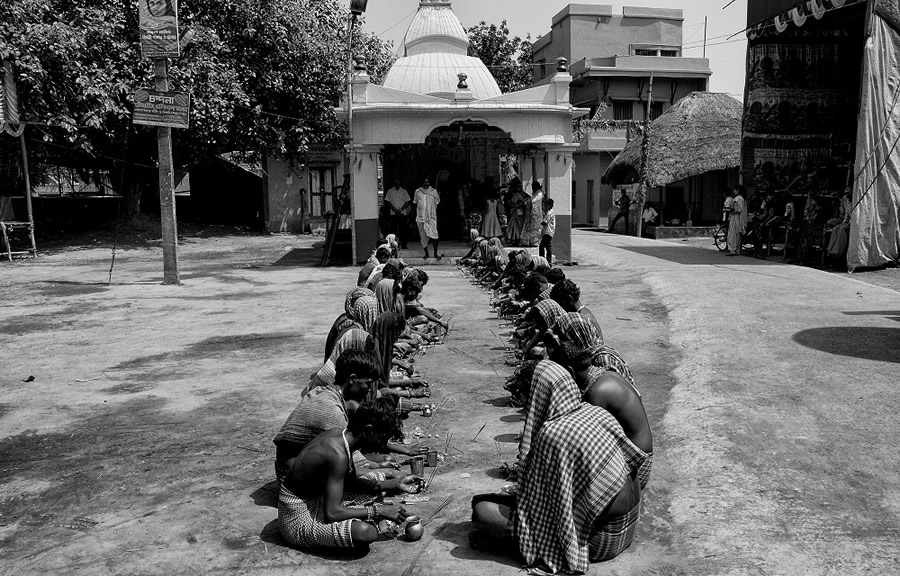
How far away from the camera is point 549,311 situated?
7625 millimetres

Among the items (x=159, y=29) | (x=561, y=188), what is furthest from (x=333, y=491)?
(x=561, y=188)

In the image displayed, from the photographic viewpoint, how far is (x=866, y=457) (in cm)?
568

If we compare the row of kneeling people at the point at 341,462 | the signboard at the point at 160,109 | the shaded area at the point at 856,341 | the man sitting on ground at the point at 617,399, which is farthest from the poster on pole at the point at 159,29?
the man sitting on ground at the point at 617,399

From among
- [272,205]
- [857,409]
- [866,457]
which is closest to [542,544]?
[866,457]

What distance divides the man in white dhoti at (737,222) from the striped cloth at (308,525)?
17.0m

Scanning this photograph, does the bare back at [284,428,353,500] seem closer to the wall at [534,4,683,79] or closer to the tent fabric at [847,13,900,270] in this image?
the tent fabric at [847,13,900,270]

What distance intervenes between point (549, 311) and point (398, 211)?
532 inches

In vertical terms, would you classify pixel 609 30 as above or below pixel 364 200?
above

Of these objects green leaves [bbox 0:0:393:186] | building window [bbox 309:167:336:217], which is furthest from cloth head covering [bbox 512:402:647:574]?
building window [bbox 309:167:336:217]

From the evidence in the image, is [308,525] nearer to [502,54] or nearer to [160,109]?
[160,109]

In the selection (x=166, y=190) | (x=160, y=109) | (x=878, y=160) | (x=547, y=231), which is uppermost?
(x=160, y=109)

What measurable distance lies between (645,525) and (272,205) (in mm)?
27320

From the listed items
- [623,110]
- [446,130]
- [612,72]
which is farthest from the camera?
[623,110]

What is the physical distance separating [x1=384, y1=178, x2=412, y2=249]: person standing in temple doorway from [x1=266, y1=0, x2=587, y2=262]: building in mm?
1066
